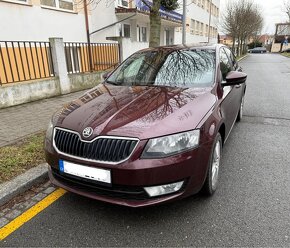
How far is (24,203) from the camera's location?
287 cm

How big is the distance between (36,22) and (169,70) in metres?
8.50

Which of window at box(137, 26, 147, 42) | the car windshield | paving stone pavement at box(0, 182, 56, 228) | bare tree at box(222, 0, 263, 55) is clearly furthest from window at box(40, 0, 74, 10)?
bare tree at box(222, 0, 263, 55)

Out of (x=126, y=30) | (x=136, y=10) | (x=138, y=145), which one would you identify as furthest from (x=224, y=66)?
(x=126, y=30)

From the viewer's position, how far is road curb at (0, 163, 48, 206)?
2.87m

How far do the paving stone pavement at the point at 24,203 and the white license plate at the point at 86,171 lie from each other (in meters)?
0.69

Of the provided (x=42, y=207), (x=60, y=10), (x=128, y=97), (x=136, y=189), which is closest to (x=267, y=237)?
(x=136, y=189)

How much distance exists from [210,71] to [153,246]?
86.1 inches

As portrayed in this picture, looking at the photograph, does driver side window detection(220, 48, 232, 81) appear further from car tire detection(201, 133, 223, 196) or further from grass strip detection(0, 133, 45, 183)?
grass strip detection(0, 133, 45, 183)

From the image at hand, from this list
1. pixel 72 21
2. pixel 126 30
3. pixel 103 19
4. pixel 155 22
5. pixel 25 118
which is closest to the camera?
pixel 25 118

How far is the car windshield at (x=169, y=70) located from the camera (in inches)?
133

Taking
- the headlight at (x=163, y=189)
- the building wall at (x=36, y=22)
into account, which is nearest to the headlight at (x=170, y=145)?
the headlight at (x=163, y=189)

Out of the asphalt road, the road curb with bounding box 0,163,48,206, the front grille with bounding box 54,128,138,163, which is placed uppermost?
the front grille with bounding box 54,128,138,163

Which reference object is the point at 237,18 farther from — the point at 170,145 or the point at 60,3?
the point at 170,145

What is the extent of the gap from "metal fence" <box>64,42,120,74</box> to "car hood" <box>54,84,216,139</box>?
6170 mm
